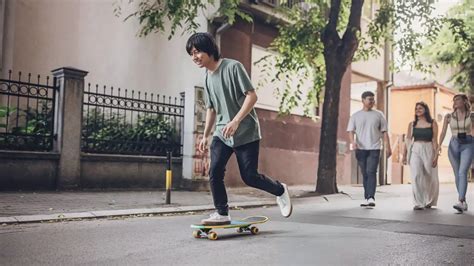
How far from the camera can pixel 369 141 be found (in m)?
9.46

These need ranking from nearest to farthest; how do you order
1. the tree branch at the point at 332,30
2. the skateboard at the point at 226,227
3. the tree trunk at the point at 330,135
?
the skateboard at the point at 226,227, the tree trunk at the point at 330,135, the tree branch at the point at 332,30

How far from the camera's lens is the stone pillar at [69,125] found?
1031 centimetres

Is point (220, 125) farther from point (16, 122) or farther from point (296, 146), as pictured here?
point (296, 146)

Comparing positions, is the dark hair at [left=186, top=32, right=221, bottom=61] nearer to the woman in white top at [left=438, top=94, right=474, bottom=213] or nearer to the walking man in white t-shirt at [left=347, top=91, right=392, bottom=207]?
the walking man in white t-shirt at [left=347, top=91, right=392, bottom=207]

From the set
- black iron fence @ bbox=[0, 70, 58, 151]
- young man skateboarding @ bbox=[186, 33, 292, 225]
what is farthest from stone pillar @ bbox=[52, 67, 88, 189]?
young man skateboarding @ bbox=[186, 33, 292, 225]

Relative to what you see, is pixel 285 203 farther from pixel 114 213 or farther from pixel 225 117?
pixel 114 213

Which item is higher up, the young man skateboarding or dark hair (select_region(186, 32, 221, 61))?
dark hair (select_region(186, 32, 221, 61))

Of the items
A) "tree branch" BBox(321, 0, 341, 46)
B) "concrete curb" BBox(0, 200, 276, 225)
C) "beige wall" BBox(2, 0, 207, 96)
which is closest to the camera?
"concrete curb" BBox(0, 200, 276, 225)

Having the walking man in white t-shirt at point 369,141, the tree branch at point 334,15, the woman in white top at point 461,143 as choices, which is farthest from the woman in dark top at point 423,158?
the tree branch at point 334,15

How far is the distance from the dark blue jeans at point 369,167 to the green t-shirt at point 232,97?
452 cm

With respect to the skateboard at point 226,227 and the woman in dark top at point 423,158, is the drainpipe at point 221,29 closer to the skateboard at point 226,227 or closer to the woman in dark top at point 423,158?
the woman in dark top at point 423,158

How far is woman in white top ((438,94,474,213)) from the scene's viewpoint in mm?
8773

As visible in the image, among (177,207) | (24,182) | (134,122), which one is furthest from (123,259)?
(134,122)

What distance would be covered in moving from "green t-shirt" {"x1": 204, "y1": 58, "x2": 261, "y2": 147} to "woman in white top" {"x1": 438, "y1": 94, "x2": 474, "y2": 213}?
16.2 feet
